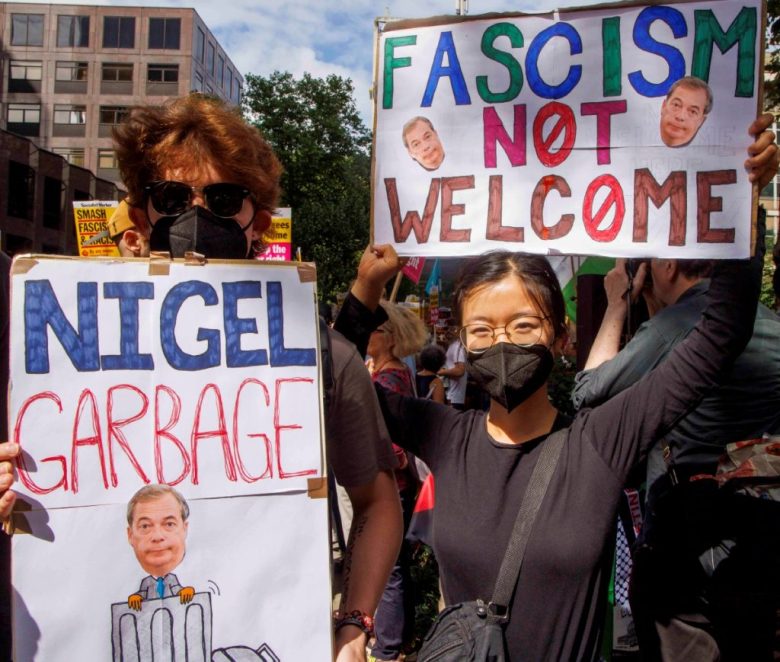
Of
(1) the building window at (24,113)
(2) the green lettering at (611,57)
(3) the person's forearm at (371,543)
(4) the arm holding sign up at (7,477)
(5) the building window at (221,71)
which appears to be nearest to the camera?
(4) the arm holding sign up at (7,477)

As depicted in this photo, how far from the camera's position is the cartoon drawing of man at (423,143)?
2.38 m

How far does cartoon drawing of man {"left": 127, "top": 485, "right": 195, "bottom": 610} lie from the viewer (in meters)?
1.54

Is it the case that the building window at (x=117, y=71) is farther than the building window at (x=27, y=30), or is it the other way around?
the building window at (x=27, y=30)

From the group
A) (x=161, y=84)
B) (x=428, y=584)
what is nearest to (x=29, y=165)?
(x=161, y=84)

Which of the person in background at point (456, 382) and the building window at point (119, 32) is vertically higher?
the building window at point (119, 32)

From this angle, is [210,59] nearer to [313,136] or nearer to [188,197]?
[313,136]

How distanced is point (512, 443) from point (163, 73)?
63522 mm

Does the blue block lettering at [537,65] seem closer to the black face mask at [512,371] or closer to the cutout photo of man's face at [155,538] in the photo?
the black face mask at [512,371]

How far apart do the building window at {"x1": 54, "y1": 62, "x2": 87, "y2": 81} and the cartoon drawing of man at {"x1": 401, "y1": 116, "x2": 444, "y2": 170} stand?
63.8 metres

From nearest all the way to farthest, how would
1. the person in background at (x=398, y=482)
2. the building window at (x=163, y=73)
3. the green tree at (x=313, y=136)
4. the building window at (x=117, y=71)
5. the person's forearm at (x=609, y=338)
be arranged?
1. the person's forearm at (x=609, y=338)
2. the person in background at (x=398, y=482)
3. the green tree at (x=313, y=136)
4. the building window at (x=117, y=71)
5. the building window at (x=163, y=73)

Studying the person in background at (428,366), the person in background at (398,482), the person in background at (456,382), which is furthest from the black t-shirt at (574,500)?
the person in background at (456,382)

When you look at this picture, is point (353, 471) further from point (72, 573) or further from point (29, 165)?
point (29, 165)

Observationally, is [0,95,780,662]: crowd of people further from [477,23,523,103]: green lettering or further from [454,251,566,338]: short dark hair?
[477,23,523,103]: green lettering

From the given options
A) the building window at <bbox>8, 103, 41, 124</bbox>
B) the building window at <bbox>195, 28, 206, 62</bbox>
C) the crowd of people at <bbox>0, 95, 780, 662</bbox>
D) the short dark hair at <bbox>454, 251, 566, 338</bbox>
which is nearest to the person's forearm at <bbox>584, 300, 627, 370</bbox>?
the crowd of people at <bbox>0, 95, 780, 662</bbox>
